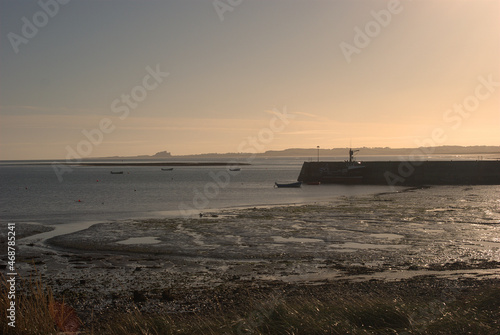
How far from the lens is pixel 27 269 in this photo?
61.5 ft

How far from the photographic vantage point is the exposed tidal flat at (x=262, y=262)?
45.4 ft

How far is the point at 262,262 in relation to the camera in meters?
20.0

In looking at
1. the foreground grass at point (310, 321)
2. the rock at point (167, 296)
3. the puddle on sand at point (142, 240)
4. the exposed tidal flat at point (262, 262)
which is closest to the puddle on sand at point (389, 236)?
the exposed tidal flat at point (262, 262)

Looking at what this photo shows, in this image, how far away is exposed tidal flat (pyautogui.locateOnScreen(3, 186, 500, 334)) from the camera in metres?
13.8

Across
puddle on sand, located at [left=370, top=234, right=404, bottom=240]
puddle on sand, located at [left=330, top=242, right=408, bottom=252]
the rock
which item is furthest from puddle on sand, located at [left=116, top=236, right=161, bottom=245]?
puddle on sand, located at [left=370, top=234, right=404, bottom=240]

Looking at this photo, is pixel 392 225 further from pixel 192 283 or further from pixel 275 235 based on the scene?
pixel 192 283

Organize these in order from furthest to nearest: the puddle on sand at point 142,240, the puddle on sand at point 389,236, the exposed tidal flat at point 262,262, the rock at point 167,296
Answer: the puddle on sand at point 389,236 → the puddle on sand at point 142,240 → the rock at point 167,296 → the exposed tidal flat at point 262,262

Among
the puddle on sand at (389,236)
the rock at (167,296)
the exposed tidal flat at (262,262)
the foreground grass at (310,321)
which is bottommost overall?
the puddle on sand at (389,236)

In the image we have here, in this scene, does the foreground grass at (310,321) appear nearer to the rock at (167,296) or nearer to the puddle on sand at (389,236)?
the rock at (167,296)

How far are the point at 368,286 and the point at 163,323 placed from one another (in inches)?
317

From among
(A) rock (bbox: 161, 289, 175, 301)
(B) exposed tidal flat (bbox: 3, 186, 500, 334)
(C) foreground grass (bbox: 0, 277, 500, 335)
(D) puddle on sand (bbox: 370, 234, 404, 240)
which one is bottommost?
(D) puddle on sand (bbox: 370, 234, 404, 240)

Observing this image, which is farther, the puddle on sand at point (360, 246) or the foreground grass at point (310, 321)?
the puddle on sand at point (360, 246)

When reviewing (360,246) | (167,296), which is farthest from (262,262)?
(167,296)

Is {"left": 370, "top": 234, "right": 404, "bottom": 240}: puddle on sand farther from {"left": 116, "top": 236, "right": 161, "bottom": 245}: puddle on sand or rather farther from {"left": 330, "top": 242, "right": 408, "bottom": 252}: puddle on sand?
{"left": 116, "top": 236, "right": 161, "bottom": 245}: puddle on sand
